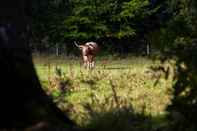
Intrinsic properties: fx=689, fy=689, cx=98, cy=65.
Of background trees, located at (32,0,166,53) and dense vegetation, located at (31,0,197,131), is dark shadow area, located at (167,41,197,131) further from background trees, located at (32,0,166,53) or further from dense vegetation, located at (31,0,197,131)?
background trees, located at (32,0,166,53)

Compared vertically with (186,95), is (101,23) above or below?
below

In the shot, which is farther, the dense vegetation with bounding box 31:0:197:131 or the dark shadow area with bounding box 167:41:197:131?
the dense vegetation with bounding box 31:0:197:131

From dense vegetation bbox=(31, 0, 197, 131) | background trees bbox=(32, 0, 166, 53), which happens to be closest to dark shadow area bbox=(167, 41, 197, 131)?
dense vegetation bbox=(31, 0, 197, 131)

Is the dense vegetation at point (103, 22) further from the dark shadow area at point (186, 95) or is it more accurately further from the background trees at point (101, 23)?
the dark shadow area at point (186, 95)

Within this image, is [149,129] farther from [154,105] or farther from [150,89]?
[150,89]

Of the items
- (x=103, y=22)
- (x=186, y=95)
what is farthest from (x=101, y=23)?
(x=186, y=95)

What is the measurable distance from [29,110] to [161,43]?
5.47ft

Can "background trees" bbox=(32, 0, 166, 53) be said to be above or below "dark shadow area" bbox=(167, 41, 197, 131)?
below

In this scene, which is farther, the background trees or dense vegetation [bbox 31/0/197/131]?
the background trees

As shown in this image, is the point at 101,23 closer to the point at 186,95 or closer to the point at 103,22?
the point at 103,22

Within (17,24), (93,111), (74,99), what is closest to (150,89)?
(74,99)

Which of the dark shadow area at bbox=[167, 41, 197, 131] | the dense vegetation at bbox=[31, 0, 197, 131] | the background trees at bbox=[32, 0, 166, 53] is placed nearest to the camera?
the dark shadow area at bbox=[167, 41, 197, 131]

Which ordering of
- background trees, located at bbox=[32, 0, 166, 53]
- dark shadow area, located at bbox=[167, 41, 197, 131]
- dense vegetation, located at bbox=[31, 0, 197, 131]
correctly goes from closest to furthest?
dark shadow area, located at bbox=[167, 41, 197, 131]
dense vegetation, located at bbox=[31, 0, 197, 131]
background trees, located at bbox=[32, 0, 166, 53]

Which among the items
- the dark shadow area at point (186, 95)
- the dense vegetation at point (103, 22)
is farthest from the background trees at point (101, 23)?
the dark shadow area at point (186, 95)
